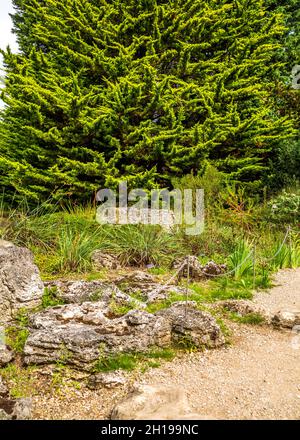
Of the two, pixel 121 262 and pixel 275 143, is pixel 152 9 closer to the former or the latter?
pixel 275 143

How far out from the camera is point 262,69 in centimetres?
1109

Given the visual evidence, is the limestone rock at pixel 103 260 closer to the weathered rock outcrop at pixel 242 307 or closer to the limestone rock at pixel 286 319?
the weathered rock outcrop at pixel 242 307

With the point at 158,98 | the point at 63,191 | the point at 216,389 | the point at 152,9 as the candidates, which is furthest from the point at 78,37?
the point at 216,389

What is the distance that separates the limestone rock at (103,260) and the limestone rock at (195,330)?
213 cm

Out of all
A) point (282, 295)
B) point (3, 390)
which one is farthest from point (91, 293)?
point (282, 295)

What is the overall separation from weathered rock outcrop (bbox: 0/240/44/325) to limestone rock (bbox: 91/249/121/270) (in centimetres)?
145

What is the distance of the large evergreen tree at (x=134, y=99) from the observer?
845 cm

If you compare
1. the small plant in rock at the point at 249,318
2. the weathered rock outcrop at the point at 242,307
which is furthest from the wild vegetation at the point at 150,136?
the small plant in rock at the point at 249,318

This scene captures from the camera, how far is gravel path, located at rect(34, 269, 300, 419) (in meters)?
2.79

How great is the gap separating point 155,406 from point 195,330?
1.17 metres

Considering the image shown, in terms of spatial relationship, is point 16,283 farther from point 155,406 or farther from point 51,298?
point 155,406

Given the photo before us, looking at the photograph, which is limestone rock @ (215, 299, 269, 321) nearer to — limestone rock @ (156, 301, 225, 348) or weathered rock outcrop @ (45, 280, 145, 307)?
limestone rock @ (156, 301, 225, 348)

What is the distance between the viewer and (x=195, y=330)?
3.74 metres

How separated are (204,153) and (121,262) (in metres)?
3.92
